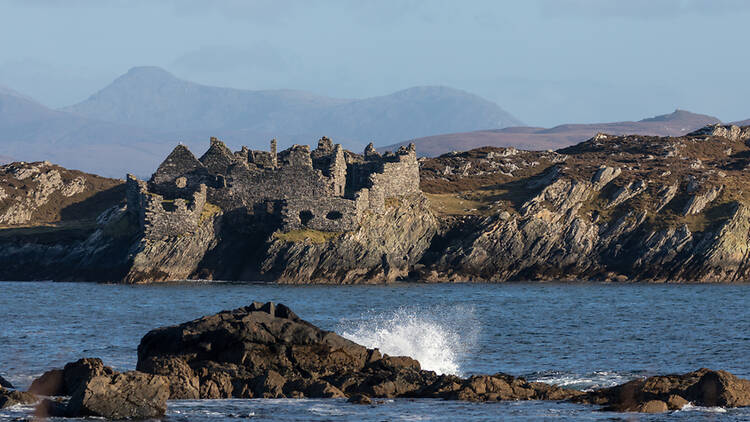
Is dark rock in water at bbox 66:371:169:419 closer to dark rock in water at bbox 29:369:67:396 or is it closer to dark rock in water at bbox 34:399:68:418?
dark rock in water at bbox 34:399:68:418

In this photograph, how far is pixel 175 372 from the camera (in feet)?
112

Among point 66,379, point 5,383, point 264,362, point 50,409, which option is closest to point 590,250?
point 264,362

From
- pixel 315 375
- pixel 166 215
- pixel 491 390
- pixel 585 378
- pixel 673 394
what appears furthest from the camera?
pixel 166 215

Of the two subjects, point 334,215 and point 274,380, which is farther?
point 334,215

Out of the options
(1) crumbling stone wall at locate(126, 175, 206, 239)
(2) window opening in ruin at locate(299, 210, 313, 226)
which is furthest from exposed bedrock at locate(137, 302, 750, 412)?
(2) window opening in ruin at locate(299, 210, 313, 226)

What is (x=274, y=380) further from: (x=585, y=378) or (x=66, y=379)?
(x=585, y=378)

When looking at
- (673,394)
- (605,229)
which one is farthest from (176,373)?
(605,229)

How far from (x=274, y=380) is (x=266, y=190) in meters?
57.4

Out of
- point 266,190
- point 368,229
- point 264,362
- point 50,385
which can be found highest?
point 266,190

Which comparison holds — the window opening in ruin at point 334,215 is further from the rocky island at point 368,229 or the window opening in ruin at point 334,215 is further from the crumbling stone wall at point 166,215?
the crumbling stone wall at point 166,215

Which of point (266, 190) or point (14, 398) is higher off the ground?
point (266, 190)

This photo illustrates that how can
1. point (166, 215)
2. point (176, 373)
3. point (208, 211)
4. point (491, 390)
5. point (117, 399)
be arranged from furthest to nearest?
point (208, 211)
point (166, 215)
point (176, 373)
point (491, 390)
point (117, 399)

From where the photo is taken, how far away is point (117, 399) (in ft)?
99.6

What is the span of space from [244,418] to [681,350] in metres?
22.7
